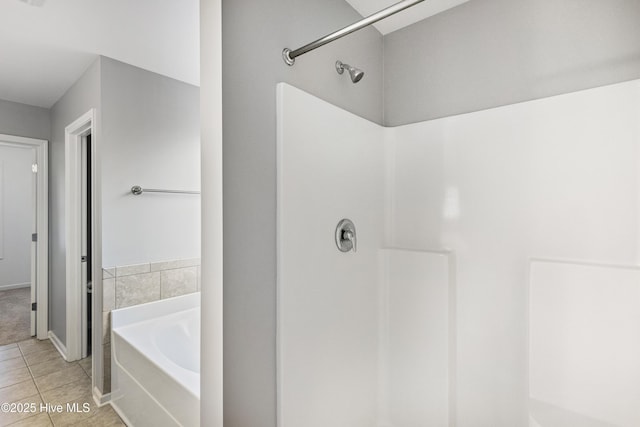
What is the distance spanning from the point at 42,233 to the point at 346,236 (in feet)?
10.5

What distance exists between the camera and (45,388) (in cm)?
233

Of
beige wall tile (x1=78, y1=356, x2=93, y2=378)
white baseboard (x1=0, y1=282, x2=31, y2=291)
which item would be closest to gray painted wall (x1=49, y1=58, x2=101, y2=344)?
beige wall tile (x1=78, y1=356, x2=93, y2=378)

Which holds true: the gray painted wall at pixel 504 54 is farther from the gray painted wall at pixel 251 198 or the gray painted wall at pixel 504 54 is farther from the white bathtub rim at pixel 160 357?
the white bathtub rim at pixel 160 357

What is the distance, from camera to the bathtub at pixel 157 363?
4.94ft

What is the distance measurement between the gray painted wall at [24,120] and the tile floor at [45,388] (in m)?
1.98

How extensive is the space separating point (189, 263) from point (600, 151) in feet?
8.44

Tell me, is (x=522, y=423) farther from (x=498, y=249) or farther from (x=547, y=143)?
(x=547, y=143)

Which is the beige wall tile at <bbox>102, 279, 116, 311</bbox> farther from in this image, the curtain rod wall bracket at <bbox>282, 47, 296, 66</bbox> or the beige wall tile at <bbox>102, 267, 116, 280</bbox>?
the curtain rod wall bracket at <bbox>282, 47, 296, 66</bbox>

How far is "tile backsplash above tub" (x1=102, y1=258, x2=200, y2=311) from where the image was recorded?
2.17 meters

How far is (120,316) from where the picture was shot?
2.18 meters

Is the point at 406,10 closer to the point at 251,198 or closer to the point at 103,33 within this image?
the point at 251,198

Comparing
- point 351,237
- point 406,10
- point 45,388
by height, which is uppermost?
point 406,10

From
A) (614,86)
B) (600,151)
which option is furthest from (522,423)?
(614,86)

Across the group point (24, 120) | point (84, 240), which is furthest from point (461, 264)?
point (24, 120)
